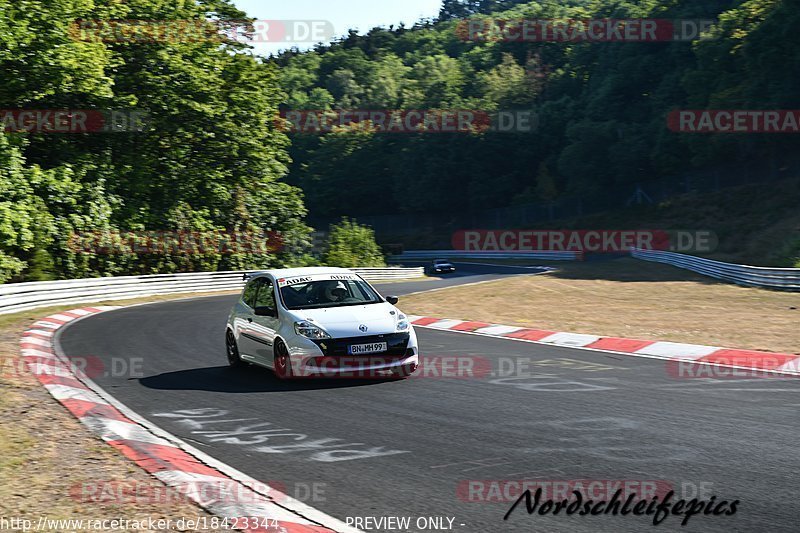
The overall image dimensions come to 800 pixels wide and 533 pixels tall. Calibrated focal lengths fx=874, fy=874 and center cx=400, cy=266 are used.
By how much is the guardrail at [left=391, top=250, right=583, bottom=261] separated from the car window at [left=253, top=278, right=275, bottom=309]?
57.7m

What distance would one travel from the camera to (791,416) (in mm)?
8555

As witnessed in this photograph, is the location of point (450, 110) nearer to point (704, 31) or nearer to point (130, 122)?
point (704, 31)

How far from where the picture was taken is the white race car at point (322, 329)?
11281mm

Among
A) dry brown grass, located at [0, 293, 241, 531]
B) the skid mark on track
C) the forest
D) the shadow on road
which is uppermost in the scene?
the forest

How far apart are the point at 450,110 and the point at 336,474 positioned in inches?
3709

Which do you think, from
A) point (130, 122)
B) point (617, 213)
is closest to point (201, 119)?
point (130, 122)

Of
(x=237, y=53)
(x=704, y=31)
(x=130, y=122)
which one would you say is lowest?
(x=130, y=122)

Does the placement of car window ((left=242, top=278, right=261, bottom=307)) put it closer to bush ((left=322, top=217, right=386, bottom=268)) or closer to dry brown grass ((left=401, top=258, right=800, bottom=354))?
dry brown grass ((left=401, top=258, right=800, bottom=354))

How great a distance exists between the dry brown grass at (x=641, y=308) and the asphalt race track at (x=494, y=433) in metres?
3.79

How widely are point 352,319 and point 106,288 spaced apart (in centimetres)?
2209

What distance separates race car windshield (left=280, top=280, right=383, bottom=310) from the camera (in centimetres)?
1222

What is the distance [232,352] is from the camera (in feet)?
44.4

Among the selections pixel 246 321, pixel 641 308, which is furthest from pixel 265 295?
pixel 641 308

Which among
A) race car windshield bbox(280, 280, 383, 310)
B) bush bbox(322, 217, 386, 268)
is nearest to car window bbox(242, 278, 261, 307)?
race car windshield bbox(280, 280, 383, 310)
